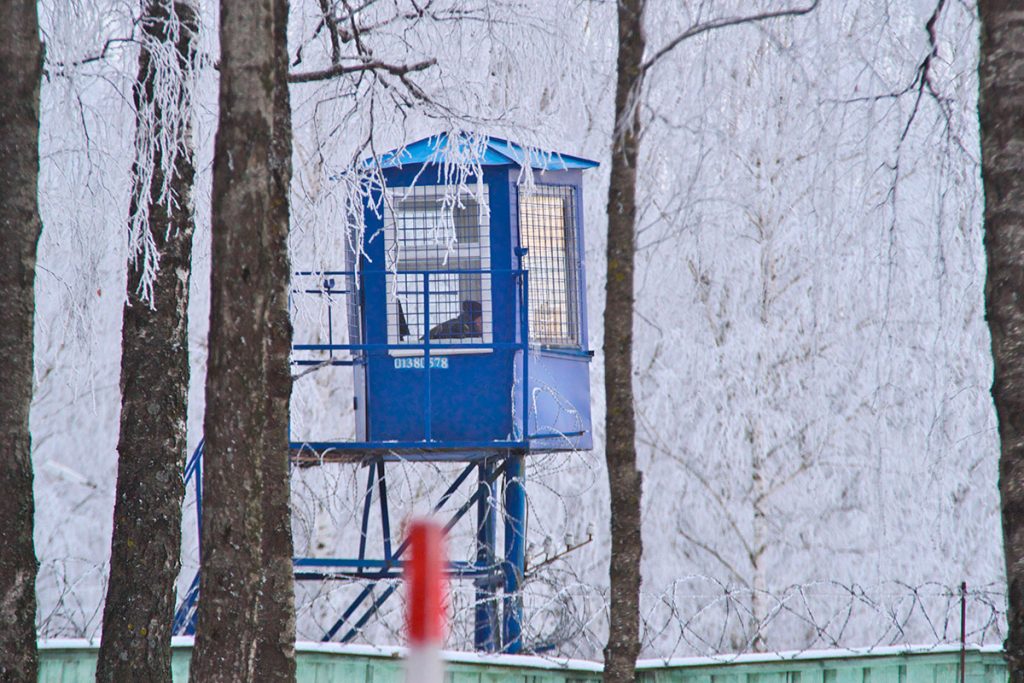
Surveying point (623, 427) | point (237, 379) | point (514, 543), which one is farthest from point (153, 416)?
point (514, 543)

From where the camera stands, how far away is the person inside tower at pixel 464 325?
11.3m

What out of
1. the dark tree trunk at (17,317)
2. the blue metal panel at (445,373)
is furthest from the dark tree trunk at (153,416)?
the blue metal panel at (445,373)

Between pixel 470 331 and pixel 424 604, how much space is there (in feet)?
29.1

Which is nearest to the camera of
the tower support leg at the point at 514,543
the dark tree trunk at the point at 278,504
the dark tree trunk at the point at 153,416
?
the dark tree trunk at the point at 278,504

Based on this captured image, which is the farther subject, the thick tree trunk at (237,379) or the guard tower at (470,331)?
the guard tower at (470,331)

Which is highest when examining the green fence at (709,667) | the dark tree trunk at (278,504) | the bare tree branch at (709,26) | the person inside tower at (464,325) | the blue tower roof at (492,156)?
the bare tree branch at (709,26)

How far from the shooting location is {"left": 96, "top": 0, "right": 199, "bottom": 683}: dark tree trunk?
810 centimetres

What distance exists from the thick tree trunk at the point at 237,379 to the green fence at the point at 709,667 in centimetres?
375

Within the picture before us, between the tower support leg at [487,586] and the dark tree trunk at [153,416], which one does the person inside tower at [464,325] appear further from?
the dark tree trunk at [153,416]

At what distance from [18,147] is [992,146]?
4698mm

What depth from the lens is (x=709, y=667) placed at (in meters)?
9.73

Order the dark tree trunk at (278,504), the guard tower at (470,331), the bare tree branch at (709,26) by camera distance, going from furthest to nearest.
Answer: the guard tower at (470,331) → the dark tree trunk at (278,504) → the bare tree branch at (709,26)

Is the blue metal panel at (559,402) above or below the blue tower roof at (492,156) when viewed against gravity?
below

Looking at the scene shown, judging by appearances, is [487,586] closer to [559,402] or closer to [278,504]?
[559,402]
